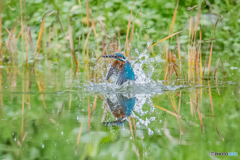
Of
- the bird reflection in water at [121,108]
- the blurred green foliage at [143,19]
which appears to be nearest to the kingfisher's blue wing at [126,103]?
the bird reflection in water at [121,108]

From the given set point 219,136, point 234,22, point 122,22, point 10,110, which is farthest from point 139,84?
point 234,22

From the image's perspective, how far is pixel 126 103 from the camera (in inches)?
124

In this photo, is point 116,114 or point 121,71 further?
point 121,71

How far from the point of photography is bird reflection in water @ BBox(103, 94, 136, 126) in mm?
2526

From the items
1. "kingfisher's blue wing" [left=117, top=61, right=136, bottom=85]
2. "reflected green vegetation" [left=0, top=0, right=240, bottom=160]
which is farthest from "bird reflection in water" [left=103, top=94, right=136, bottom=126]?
"kingfisher's blue wing" [left=117, top=61, right=136, bottom=85]

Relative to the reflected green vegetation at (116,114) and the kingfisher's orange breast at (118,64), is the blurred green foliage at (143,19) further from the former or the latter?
the kingfisher's orange breast at (118,64)

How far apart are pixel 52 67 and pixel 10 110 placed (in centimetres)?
328

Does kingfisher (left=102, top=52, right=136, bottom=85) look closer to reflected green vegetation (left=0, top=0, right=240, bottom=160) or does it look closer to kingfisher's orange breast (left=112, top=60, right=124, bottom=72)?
kingfisher's orange breast (left=112, top=60, right=124, bottom=72)

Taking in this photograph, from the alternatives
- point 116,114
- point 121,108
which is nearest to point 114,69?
point 121,108

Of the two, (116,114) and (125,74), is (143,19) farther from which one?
(116,114)

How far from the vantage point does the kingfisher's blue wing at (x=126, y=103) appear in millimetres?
2798

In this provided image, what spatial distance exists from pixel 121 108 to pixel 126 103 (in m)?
0.24

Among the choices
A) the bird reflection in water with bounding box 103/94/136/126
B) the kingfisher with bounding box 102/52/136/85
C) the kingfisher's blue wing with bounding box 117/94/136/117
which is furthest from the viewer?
the kingfisher with bounding box 102/52/136/85

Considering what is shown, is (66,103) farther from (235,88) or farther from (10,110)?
(235,88)
